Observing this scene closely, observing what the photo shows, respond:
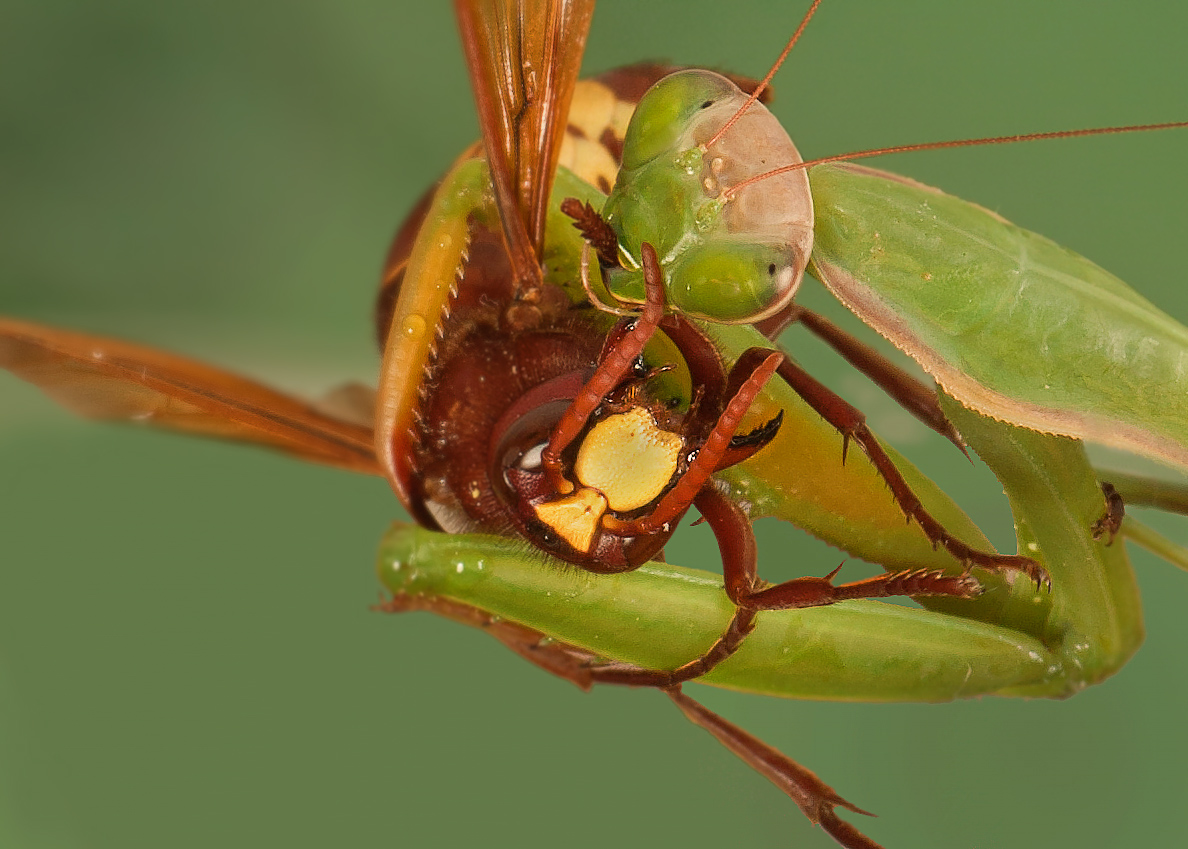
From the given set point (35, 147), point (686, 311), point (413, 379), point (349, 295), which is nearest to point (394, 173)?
point (349, 295)

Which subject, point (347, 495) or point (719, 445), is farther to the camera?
point (347, 495)

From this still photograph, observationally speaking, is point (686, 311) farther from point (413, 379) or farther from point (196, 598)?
point (196, 598)

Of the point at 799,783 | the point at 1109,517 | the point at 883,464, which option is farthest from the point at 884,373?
the point at 799,783

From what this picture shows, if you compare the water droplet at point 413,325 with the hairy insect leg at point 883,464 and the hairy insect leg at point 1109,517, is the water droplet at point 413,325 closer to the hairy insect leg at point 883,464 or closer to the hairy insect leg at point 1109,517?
the hairy insect leg at point 883,464

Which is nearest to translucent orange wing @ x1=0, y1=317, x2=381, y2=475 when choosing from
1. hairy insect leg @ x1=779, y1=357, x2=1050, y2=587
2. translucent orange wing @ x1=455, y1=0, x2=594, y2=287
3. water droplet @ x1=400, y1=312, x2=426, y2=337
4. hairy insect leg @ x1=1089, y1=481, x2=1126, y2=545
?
water droplet @ x1=400, y1=312, x2=426, y2=337

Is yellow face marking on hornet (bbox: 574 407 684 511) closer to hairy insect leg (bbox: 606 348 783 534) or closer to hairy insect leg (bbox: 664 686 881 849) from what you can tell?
hairy insect leg (bbox: 606 348 783 534)

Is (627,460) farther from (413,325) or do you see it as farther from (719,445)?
(413,325)
